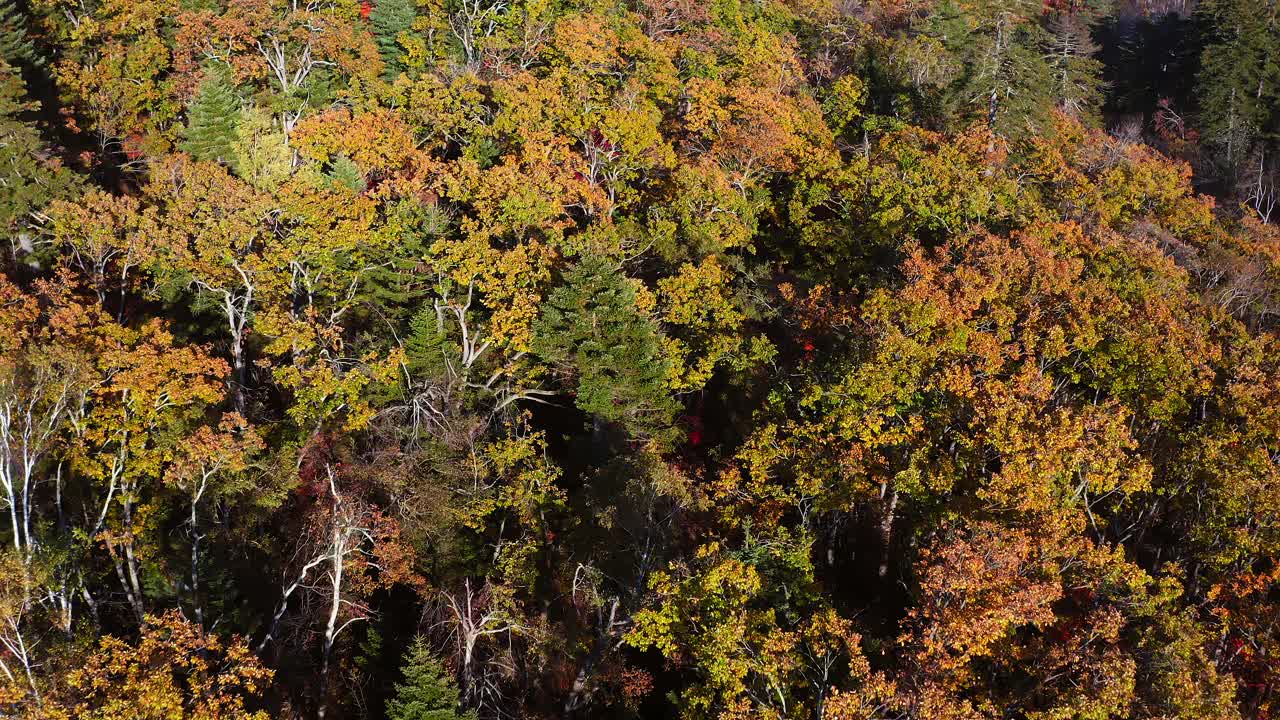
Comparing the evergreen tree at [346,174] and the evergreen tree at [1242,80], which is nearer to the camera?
the evergreen tree at [346,174]

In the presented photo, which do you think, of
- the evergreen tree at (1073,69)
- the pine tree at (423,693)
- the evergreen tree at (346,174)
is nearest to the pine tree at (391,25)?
the evergreen tree at (346,174)

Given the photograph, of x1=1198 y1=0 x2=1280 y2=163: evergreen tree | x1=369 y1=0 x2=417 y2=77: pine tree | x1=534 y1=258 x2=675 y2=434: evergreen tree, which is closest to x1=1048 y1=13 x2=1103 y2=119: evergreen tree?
x1=1198 y1=0 x2=1280 y2=163: evergreen tree

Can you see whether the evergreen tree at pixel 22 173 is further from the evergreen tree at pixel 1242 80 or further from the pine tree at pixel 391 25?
the evergreen tree at pixel 1242 80

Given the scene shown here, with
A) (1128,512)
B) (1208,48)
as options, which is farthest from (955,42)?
(1128,512)

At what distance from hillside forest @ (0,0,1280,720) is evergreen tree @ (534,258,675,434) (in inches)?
8.1

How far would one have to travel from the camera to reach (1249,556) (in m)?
27.8

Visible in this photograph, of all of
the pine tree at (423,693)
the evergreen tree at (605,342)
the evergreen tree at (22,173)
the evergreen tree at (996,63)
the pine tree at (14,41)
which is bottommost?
the pine tree at (423,693)

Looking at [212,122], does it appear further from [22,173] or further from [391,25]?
[391,25]

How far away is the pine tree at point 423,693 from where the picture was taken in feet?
76.4

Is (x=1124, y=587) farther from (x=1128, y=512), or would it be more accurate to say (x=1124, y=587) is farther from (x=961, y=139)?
(x=961, y=139)

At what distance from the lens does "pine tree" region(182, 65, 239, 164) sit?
130ft

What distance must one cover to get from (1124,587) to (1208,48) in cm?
5487

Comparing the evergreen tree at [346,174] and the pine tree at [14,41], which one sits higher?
the pine tree at [14,41]

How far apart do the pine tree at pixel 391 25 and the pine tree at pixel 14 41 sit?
1588cm
